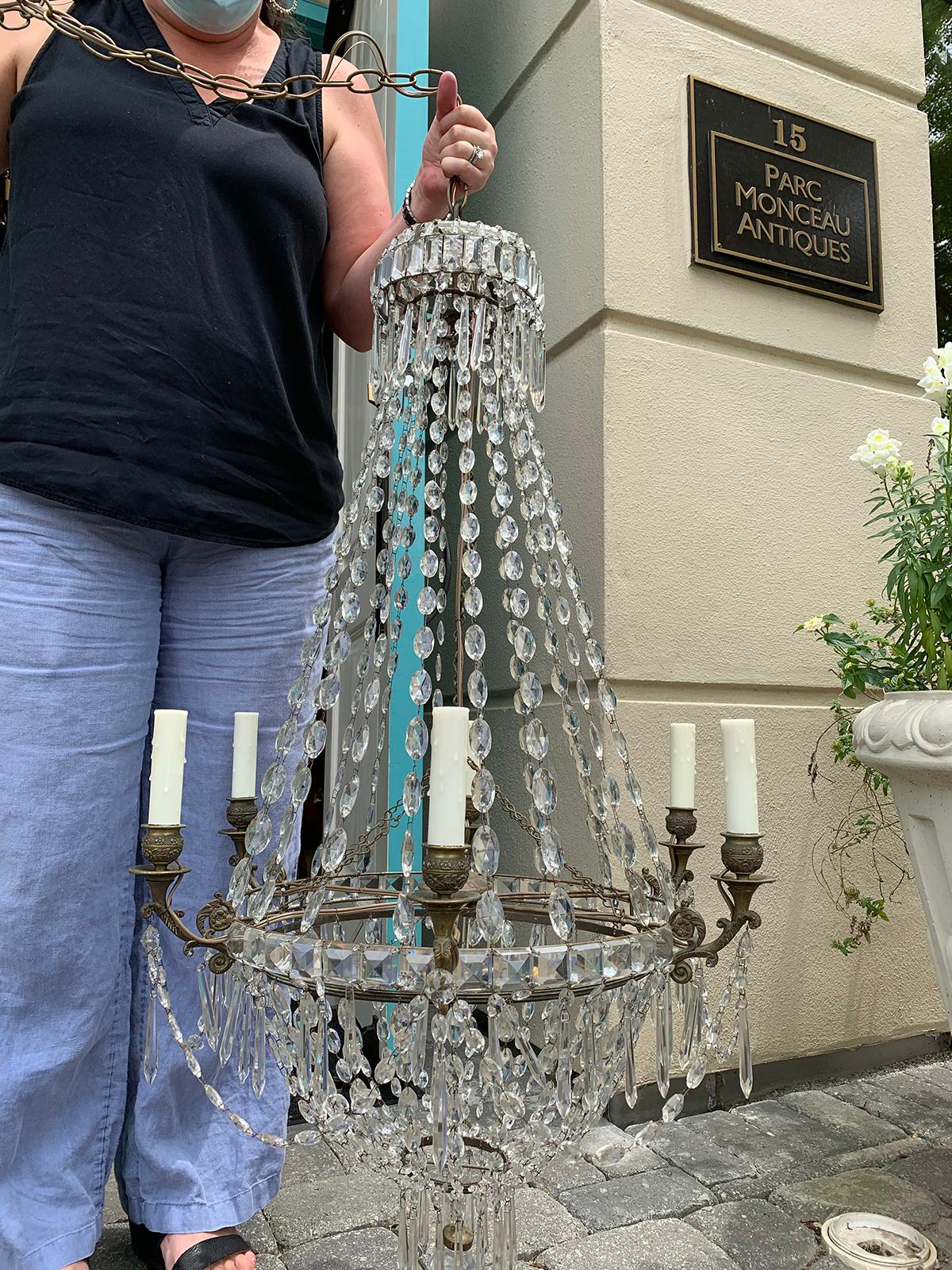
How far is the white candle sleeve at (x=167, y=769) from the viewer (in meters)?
0.81

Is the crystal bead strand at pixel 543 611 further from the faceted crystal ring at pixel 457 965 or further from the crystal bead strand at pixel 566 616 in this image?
the faceted crystal ring at pixel 457 965

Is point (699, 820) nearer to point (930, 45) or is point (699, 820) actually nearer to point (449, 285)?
point (449, 285)

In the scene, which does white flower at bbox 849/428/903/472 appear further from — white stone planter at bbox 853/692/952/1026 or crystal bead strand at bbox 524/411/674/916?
crystal bead strand at bbox 524/411/674/916

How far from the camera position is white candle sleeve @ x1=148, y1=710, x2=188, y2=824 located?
2.66 ft

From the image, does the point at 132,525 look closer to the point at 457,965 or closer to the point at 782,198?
the point at 457,965

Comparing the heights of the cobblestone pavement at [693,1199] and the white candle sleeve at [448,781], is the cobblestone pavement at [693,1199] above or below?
below

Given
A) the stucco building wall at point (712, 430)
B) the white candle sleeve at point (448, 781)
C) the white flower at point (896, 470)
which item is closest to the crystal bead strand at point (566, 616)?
the white candle sleeve at point (448, 781)

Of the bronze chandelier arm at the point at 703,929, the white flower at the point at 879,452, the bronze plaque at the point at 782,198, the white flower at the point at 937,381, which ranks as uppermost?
the bronze plaque at the point at 782,198

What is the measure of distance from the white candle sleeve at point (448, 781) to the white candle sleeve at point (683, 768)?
438mm

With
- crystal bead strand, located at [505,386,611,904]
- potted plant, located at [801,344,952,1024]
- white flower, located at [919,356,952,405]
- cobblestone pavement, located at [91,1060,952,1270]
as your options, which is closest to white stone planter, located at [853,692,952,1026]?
potted plant, located at [801,344,952,1024]

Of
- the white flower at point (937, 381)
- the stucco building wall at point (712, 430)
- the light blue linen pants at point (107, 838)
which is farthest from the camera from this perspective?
the stucco building wall at point (712, 430)

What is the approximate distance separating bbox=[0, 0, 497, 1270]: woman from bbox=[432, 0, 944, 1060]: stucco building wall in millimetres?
811

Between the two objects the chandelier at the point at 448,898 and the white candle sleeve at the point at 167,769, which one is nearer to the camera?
the chandelier at the point at 448,898

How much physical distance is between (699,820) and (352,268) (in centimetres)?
126
